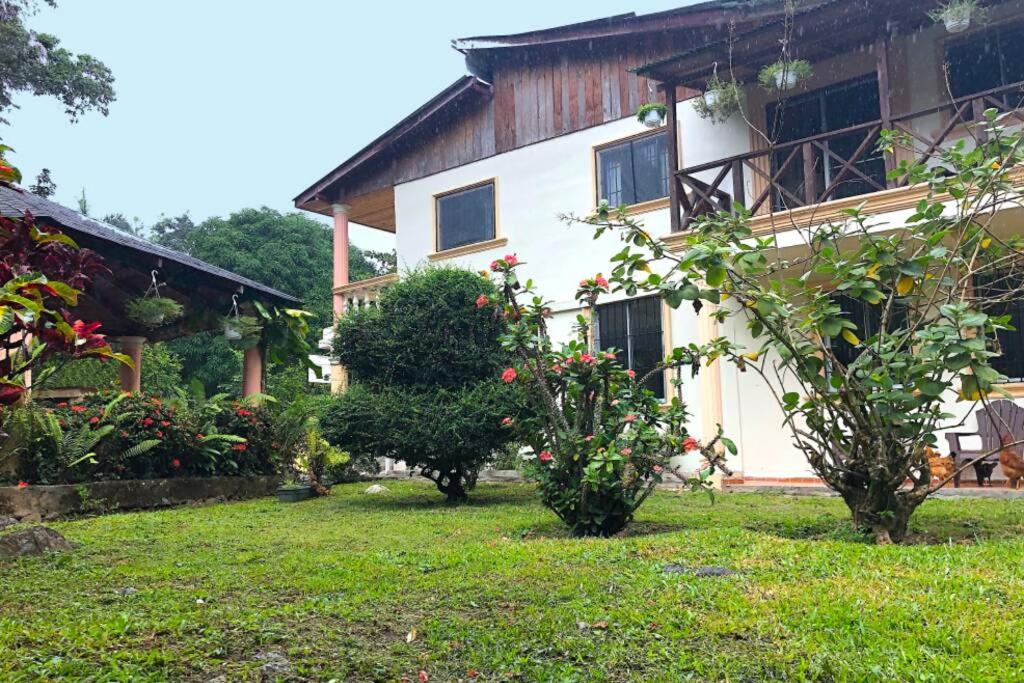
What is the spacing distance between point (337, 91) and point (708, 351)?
30.9 metres

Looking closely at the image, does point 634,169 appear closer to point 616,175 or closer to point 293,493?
point 616,175

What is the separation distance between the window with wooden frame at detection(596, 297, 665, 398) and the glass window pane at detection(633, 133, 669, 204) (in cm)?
163

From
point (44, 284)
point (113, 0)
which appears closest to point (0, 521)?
point (44, 284)

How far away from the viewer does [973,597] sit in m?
3.93

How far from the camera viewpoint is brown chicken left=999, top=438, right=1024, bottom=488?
8561 mm

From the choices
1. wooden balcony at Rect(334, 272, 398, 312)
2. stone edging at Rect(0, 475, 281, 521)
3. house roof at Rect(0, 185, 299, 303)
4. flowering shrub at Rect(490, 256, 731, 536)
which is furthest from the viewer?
wooden balcony at Rect(334, 272, 398, 312)

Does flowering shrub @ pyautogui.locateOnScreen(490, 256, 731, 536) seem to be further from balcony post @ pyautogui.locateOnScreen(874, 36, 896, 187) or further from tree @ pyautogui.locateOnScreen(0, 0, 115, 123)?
tree @ pyautogui.locateOnScreen(0, 0, 115, 123)

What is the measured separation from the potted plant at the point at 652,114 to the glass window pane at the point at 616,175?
84 cm

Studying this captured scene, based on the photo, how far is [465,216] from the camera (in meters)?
15.4

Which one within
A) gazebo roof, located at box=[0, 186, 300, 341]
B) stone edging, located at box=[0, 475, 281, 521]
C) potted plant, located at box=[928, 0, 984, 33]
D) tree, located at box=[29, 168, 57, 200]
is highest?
tree, located at box=[29, 168, 57, 200]

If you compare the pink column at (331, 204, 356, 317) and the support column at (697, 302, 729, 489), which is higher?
the pink column at (331, 204, 356, 317)

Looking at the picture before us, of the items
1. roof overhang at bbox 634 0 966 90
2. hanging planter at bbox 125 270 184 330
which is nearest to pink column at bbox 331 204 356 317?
hanging planter at bbox 125 270 184 330

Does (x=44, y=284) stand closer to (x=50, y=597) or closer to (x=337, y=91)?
(x=50, y=597)

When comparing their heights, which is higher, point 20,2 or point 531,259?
point 20,2
